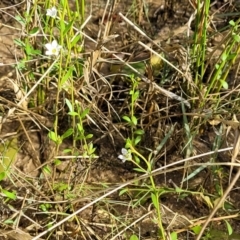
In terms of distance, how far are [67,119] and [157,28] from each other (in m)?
0.57

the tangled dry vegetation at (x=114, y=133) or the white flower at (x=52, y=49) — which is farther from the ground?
the white flower at (x=52, y=49)

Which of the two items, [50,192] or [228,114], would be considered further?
[228,114]

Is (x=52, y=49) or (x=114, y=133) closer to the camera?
(x=52, y=49)

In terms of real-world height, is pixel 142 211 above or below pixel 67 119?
below

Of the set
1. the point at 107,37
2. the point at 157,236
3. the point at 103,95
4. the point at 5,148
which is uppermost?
the point at 107,37

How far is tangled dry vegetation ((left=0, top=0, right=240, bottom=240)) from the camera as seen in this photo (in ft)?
4.89

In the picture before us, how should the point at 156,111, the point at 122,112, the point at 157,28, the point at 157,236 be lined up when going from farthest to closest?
1. the point at 157,28
2. the point at 122,112
3. the point at 156,111
4. the point at 157,236

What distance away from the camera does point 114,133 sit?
1.70m

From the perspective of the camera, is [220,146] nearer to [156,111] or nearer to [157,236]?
[156,111]

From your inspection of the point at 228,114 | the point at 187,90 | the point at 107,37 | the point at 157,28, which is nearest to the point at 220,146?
the point at 228,114

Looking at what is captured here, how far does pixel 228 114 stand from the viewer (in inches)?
64.1

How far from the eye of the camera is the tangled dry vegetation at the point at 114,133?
149 cm

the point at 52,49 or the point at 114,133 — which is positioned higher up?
the point at 52,49

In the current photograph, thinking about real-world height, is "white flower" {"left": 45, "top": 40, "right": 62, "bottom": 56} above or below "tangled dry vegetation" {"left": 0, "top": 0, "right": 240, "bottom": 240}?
above
